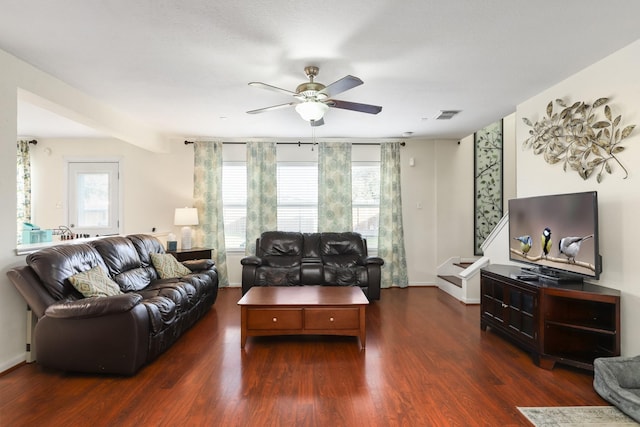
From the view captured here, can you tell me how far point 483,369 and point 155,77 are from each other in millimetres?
3896

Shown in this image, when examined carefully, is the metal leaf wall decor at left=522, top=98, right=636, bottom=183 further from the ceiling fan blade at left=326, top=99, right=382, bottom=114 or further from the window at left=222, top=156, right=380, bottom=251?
the window at left=222, top=156, right=380, bottom=251

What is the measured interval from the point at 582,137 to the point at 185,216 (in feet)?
16.7

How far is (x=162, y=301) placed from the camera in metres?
2.91

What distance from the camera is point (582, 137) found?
291cm

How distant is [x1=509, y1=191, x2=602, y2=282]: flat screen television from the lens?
259cm

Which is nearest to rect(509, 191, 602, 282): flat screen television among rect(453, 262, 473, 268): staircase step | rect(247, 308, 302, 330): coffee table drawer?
rect(453, 262, 473, 268): staircase step

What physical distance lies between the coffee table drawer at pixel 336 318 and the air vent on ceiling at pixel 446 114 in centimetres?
273

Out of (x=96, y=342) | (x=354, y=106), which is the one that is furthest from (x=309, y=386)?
(x=354, y=106)

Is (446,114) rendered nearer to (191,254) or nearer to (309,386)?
(309,386)

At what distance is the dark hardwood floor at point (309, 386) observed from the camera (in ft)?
6.63

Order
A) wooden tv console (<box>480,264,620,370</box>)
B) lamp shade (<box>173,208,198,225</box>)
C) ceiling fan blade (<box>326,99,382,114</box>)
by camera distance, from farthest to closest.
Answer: lamp shade (<box>173,208,198,225</box>) < ceiling fan blade (<box>326,99,382,114</box>) < wooden tv console (<box>480,264,620,370</box>)

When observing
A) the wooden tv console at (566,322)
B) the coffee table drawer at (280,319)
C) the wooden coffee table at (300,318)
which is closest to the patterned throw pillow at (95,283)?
the wooden coffee table at (300,318)

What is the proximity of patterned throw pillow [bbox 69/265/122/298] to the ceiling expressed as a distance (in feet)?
6.01

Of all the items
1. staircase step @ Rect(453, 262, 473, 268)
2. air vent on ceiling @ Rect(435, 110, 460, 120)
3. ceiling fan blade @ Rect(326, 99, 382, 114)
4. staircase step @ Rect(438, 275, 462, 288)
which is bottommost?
staircase step @ Rect(438, 275, 462, 288)
